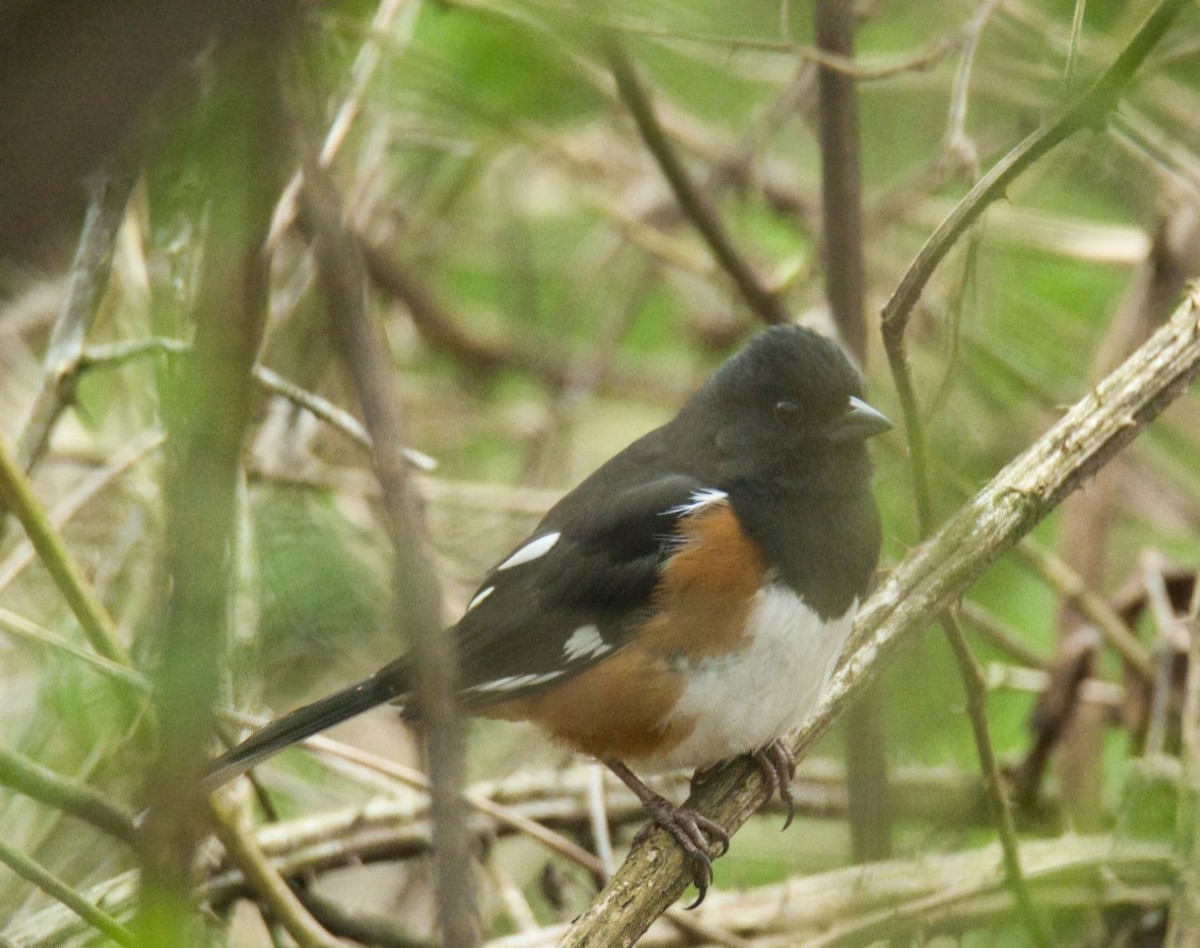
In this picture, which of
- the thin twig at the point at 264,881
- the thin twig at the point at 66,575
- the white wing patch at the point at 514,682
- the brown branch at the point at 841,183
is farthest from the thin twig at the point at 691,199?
the thin twig at the point at 264,881

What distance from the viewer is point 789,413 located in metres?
2.69

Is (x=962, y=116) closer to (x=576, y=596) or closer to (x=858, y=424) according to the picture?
(x=858, y=424)

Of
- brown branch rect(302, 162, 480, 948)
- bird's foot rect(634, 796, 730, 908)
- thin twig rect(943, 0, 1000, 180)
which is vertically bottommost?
brown branch rect(302, 162, 480, 948)

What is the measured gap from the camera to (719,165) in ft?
14.1

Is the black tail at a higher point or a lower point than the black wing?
lower

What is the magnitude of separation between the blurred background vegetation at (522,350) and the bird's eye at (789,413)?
Result: 28cm

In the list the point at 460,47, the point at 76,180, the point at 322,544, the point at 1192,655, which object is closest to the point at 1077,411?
the point at 1192,655

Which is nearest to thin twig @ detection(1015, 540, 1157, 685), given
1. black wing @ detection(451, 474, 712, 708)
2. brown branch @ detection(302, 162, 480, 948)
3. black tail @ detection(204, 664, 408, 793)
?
black wing @ detection(451, 474, 712, 708)

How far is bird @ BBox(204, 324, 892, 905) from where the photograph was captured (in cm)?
236

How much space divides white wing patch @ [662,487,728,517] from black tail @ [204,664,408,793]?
25.1 inches

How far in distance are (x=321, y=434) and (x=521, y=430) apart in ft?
3.02

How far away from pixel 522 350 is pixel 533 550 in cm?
205

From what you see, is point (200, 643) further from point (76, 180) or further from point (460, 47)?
point (460, 47)

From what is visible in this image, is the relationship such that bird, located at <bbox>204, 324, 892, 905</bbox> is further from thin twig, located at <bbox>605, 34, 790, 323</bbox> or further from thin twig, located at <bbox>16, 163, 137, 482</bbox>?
thin twig, located at <bbox>16, 163, 137, 482</bbox>
